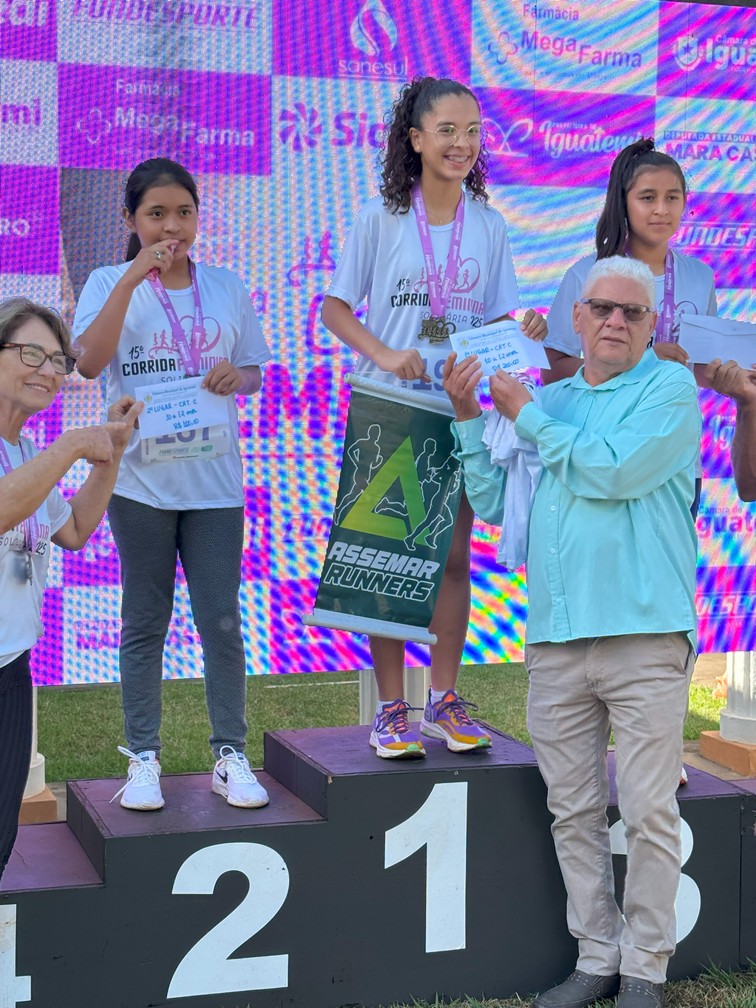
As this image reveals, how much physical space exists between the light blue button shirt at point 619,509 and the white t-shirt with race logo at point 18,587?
1.09m

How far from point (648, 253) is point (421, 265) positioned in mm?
619

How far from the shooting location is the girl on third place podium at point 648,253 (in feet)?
10.5

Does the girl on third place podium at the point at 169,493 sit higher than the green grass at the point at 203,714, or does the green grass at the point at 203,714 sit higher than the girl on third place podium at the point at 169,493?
the girl on third place podium at the point at 169,493

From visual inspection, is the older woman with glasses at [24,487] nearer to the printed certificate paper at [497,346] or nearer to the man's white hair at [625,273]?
the printed certificate paper at [497,346]

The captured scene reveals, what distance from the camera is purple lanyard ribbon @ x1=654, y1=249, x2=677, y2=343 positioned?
3232 millimetres

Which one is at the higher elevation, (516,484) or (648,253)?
(648,253)

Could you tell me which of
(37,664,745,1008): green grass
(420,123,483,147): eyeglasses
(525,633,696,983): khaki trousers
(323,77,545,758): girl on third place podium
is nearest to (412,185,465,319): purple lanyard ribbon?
(323,77,545,758): girl on third place podium

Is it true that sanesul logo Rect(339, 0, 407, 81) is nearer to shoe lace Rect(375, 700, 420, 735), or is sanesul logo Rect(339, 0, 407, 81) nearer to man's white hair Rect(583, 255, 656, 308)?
man's white hair Rect(583, 255, 656, 308)

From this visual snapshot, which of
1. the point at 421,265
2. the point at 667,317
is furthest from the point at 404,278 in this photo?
the point at 667,317

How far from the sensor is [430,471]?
317 cm

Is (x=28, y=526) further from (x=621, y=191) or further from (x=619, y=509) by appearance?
(x=621, y=191)

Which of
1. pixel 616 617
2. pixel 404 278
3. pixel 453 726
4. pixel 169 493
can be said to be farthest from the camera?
pixel 453 726

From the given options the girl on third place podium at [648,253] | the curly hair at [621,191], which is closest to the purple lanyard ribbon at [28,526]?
the girl on third place podium at [648,253]

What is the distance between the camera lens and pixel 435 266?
3.12 metres
